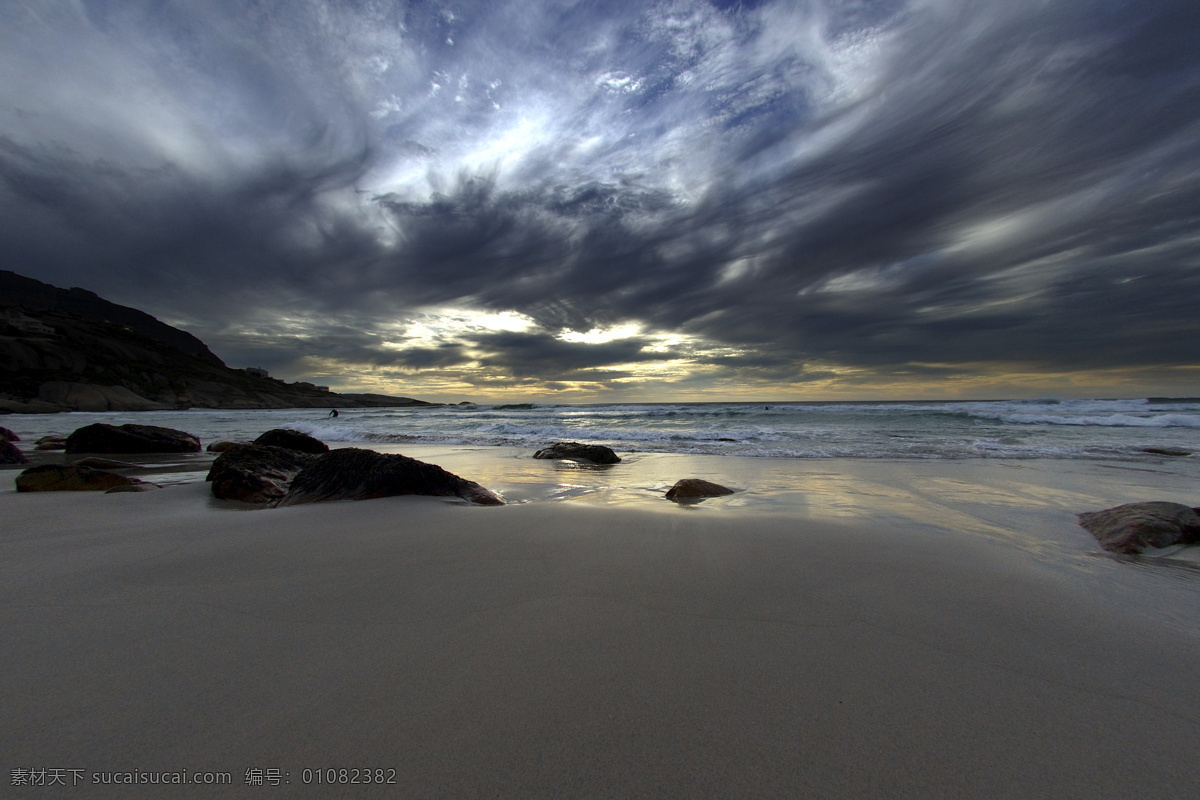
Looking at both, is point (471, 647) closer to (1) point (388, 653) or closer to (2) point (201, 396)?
(1) point (388, 653)

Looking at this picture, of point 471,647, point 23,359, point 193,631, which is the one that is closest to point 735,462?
point 471,647

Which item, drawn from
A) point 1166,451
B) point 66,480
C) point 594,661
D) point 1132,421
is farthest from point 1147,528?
point 1132,421

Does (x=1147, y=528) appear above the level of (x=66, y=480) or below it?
above

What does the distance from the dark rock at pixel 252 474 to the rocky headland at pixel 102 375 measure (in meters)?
37.9

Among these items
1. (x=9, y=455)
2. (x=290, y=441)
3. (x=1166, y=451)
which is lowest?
(x=9, y=455)

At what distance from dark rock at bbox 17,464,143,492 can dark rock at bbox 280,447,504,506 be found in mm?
2045

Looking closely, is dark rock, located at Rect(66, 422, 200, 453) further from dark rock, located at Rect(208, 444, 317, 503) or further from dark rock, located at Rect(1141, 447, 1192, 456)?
dark rock, located at Rect(1141, 447, 1192, 456)

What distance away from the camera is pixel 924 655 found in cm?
168

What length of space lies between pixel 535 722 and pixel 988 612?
Answer: 2.16 metres

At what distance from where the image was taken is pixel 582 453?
8.65 metres

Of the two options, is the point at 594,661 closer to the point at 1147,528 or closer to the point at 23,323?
the point at 1147,528

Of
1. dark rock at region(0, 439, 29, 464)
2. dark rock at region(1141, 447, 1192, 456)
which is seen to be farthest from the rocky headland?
dark rock at region(1141, 447, 1192, 456)

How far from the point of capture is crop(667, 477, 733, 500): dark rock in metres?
4.84

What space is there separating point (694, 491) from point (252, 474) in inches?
191
